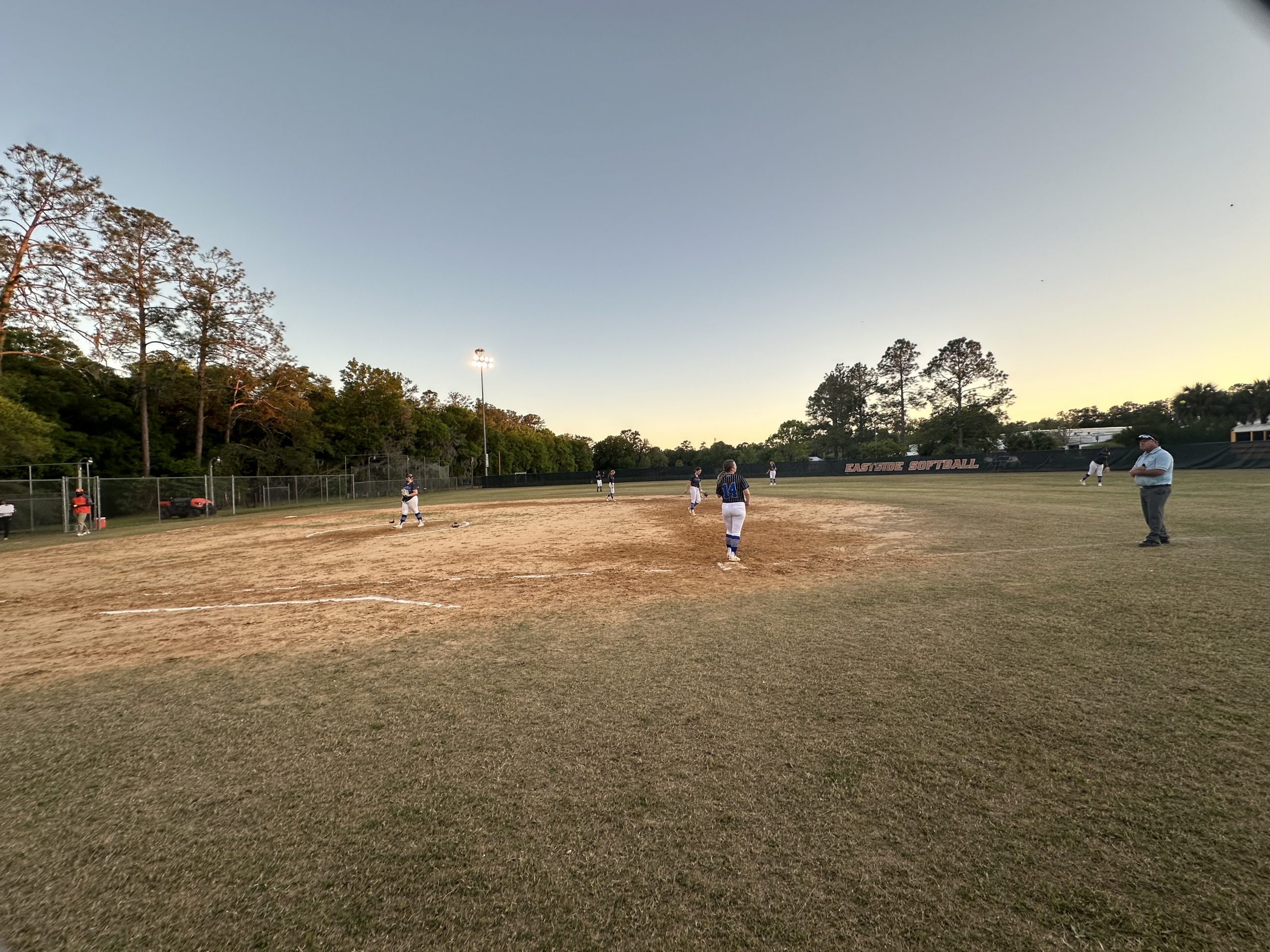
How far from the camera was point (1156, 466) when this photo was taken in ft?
30.3

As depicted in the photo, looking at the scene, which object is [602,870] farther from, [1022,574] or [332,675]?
[1022,574]

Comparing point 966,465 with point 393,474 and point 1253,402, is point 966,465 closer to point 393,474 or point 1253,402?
point 1253,402

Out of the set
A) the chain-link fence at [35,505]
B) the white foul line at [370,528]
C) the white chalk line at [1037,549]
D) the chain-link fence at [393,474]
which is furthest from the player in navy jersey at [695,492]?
the chain-link fence at [393,474]

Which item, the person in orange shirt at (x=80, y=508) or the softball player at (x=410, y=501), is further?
the person in orange shirt at (x=80, y=508)

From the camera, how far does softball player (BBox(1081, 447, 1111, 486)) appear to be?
89.6ft

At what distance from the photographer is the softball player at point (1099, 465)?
27.3m

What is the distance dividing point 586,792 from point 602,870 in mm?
676

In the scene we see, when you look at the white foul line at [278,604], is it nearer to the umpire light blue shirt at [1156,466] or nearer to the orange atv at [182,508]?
the umpire light blue shirt at [1156,466]

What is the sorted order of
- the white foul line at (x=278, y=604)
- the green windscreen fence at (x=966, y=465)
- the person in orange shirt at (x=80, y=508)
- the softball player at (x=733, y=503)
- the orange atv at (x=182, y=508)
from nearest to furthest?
the white foul line at (x=278, y=604) → the softball player at (x=733, y=503) → the person in orange shirt at (x=80, y=508) → the orange atv at (x=182, y=508) → the green windscreen fence at (x=966, y=465)

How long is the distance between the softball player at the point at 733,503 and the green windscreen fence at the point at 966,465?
131 ft

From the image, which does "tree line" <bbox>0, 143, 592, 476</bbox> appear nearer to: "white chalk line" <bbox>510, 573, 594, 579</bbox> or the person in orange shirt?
the person in orange shirt

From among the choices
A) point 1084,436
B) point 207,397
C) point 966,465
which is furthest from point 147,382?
point 1084,436

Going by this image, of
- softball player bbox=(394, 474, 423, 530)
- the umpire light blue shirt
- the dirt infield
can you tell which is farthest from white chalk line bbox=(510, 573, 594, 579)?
softball player bbox=(394, 474, 423, 530)

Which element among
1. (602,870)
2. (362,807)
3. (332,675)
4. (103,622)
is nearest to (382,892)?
(362,807)
